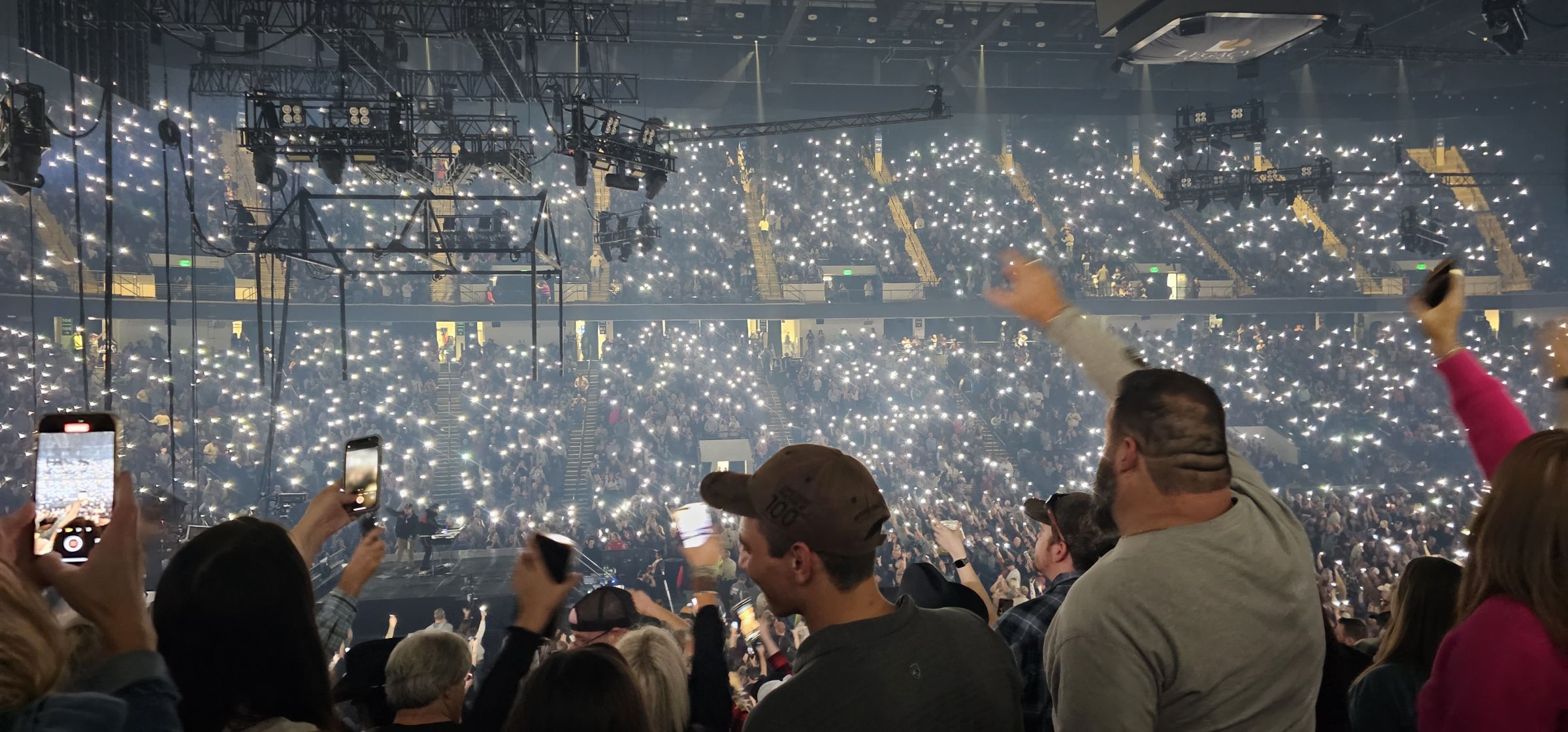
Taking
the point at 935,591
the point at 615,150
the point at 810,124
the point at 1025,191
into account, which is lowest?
the point at 935,591

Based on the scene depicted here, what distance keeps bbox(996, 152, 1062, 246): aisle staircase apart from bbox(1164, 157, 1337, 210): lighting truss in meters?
6.27

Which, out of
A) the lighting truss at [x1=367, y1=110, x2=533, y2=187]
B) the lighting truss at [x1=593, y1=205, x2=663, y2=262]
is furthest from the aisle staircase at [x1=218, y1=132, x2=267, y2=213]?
the lighting truss at [x1=367, y1=110, x2=533, y2=187]

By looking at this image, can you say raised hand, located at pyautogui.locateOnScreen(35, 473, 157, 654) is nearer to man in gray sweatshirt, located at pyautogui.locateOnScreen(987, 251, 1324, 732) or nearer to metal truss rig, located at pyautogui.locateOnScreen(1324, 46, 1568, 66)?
man in gray sweatshirt, located at pyautogui.locateOnScreen(987, 251, 1324, 732)

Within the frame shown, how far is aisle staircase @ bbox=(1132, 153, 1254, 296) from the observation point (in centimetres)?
2270

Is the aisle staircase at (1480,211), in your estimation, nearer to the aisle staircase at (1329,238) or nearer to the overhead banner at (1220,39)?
the aisle staircase at (1329,238)

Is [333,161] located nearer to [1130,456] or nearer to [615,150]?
[615,150]

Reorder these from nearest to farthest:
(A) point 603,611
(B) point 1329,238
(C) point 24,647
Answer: (C) point 24,647
(A) point 603,611
(B) point 1329,238

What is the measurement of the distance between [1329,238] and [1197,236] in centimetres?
346

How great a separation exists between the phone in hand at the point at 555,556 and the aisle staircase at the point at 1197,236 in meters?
23.4

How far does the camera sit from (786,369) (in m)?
21.0

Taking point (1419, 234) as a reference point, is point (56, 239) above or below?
above

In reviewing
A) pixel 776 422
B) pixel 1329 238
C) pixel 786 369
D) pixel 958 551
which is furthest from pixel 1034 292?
pixel 1329 238

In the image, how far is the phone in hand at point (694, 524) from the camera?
2237mm

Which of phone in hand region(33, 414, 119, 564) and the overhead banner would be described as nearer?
phone in hand region(33, 414, 119, 564)
